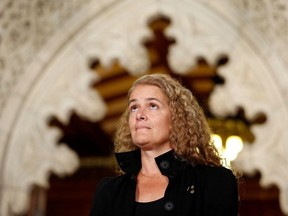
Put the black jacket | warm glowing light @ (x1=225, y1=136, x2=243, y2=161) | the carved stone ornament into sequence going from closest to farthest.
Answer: the black jacket < the carved stone ornament < warm glowing light @ (x1=225, y1=136, x2=243, y2=161)

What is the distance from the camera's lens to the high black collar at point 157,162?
1.57m

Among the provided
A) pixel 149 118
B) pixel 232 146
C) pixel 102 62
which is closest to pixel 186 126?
pixel 149 118

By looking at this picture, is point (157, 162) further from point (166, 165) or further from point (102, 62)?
point (102, 62)

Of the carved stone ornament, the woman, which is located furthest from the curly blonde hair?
the carved stone ornament

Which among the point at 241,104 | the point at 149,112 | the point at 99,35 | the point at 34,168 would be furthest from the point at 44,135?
the point at 149,112

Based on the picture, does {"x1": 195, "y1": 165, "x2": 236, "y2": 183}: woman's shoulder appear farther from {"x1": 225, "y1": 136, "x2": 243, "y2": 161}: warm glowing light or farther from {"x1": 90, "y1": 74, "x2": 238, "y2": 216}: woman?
{"x1": 225, "y1": 136, "x2": 243, "y2": 161}: warm glowing light

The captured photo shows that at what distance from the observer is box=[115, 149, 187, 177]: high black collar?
1.57 metres

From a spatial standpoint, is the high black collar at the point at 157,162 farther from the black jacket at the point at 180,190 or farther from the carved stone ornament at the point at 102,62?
the carved stone ornament at the point at 102,62

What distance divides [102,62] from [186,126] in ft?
6.26

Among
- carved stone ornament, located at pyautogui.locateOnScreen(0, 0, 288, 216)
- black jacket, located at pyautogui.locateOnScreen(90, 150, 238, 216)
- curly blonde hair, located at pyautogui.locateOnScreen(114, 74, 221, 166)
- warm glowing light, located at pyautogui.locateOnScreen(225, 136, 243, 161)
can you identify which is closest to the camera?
black jacket, located at pyautogui.locateOnScreen(90, 150, 238, 216)

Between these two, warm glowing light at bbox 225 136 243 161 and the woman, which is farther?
warm glowing light at bbox 225 136 243 161

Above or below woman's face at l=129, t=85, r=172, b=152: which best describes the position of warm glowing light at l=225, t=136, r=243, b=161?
above

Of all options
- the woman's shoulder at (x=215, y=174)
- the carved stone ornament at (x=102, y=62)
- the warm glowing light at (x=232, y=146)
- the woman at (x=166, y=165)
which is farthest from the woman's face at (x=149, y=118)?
the warm glowing light at (x=232, y=146)

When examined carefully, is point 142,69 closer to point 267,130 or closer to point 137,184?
point 267,130
